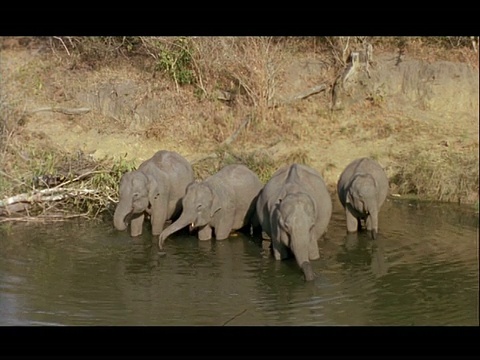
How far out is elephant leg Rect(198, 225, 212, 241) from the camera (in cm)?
1173

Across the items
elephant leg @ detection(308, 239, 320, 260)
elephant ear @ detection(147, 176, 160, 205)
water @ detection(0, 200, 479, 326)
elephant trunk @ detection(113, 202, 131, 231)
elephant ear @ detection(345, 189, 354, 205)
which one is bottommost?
water @ detection(0, 200, 479, 326)

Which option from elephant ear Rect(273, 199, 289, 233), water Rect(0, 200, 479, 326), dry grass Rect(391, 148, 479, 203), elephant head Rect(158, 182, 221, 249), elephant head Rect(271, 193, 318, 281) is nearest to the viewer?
water Rect(0, 200, 479, 326)

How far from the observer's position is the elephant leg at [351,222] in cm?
1205

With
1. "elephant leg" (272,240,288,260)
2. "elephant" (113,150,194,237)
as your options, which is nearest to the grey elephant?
"elephant" (113,150,194,237)

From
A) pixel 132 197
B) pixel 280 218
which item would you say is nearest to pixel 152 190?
pixel 132 197

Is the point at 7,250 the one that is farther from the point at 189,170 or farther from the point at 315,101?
the point at 315,101

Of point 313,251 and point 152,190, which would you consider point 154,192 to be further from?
point 313,251

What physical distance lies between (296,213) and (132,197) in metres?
3.15

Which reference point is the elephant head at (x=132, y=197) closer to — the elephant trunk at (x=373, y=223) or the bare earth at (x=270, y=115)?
the elephant trunk at (x=373, y=223)

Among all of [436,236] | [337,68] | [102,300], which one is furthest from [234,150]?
[102,300]

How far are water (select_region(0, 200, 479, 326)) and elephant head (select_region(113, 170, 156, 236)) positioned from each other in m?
0.41

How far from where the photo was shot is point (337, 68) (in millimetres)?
20938

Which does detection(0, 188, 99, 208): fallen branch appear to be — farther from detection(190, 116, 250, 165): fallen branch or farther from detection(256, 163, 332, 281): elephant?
detection(190, 116, 250, 165): fallen branch

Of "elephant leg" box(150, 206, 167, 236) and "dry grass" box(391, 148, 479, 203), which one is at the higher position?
"dry grass" box(391, 148, 479, 203)
